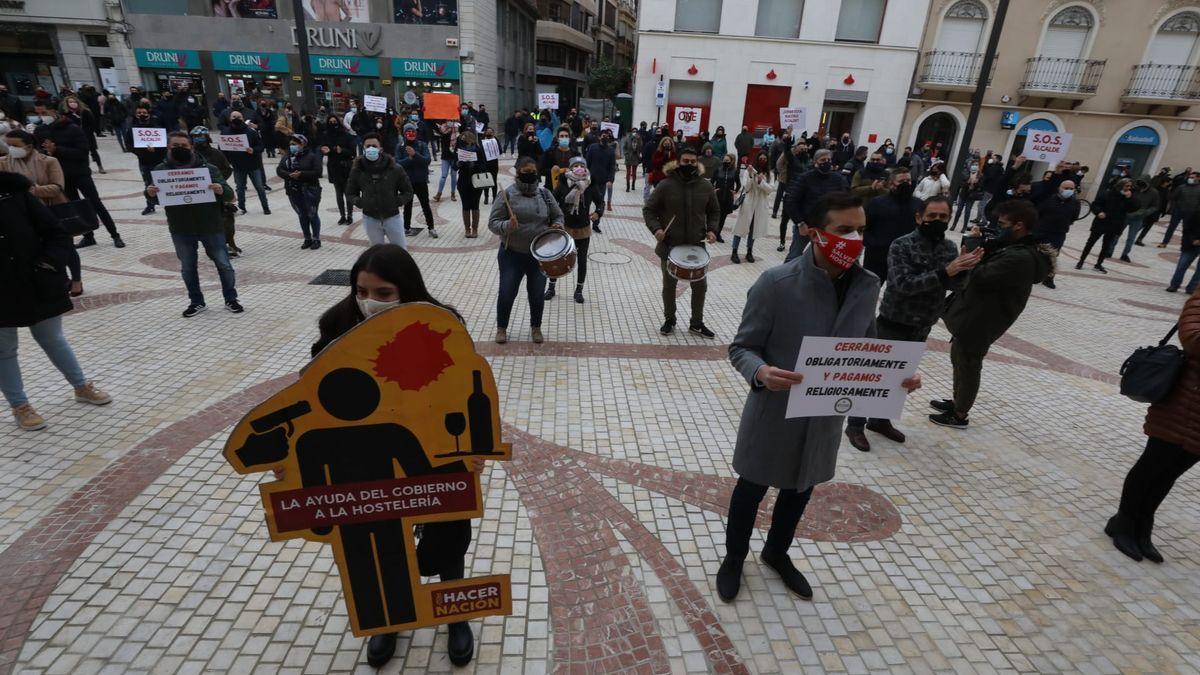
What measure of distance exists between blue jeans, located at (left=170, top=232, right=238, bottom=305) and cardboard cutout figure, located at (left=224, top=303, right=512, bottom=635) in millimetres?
5751

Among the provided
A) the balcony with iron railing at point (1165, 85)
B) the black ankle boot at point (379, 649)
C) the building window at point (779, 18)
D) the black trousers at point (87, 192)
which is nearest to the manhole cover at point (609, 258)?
the black trousers at point (87, 192)

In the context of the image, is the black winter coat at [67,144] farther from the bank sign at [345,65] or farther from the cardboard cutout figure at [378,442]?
the bank sign at [345,65]

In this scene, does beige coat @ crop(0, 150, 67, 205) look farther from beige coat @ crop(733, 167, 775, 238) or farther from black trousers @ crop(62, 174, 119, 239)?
beige coat @ crop(733, 167, 775, 238)

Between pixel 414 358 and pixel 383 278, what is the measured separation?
487 millimetres

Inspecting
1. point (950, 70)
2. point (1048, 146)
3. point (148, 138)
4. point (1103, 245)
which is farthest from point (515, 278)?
point (950, 70)

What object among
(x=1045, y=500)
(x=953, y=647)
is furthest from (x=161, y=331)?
(x=1045, y=500)

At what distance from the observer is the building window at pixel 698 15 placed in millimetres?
24781

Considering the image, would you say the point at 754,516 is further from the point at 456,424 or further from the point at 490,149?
the point at 490,149

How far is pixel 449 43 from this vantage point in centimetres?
2909

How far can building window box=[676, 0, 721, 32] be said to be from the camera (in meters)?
24.8

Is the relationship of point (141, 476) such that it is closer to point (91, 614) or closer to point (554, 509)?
point (91, 614)

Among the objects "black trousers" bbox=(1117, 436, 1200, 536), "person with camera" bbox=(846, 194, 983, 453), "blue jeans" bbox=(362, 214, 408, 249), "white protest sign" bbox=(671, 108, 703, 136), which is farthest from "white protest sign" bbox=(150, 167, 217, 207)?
"white protest sign" bbox=(671, 108, 703, 136)

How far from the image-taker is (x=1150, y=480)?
366cm

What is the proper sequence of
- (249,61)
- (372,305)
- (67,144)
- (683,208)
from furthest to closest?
(249,61) < (67,144) < (683,208) < (372,305)
